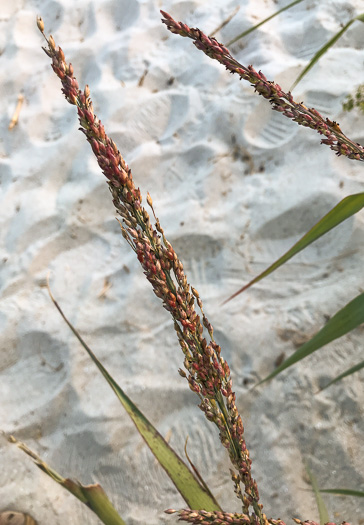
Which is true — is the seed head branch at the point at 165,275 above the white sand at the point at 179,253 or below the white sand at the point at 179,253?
below

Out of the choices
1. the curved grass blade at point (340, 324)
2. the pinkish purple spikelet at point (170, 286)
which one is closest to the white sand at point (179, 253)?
the curved grass blade at point (340, 324)

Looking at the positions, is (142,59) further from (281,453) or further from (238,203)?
(281,453)

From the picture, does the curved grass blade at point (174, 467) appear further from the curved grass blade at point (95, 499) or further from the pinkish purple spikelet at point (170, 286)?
the pinkish purple spikelet at point (170, 286)

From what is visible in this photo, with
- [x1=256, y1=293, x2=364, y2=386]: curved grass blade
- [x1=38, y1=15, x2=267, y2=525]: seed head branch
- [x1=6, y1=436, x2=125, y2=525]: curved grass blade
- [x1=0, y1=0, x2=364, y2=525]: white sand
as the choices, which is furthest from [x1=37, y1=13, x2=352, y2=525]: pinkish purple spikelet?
[x1=0, y1=0, x2=364, y2=525]: white sand

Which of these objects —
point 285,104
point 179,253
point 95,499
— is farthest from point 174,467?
point 179,253

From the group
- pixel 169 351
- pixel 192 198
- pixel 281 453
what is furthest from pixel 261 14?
pixel 281 453

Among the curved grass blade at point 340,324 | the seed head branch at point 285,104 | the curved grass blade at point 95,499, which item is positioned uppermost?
the seed head branch at point 285,104
